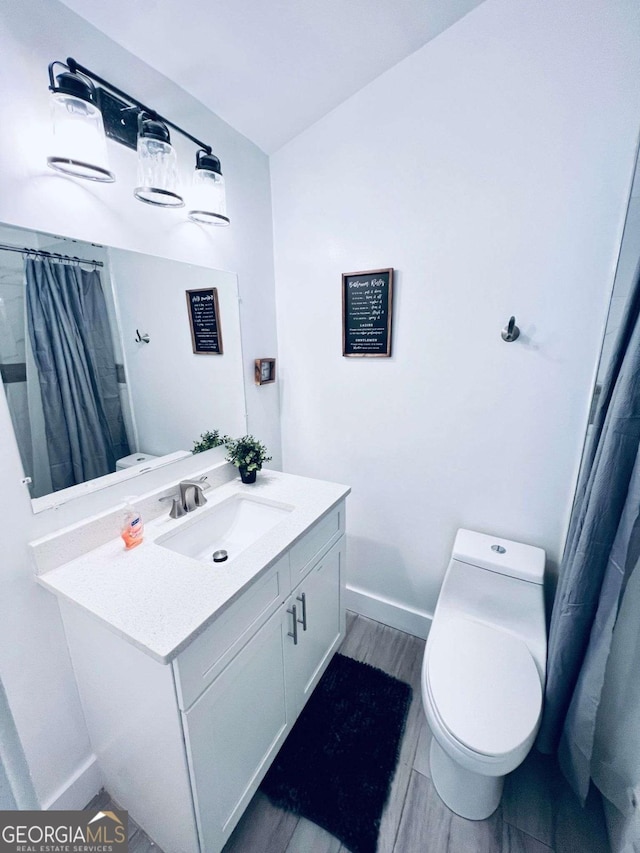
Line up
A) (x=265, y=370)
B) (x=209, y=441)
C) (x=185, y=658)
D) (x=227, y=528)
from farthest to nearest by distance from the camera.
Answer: (x=265, y=370)
(x=209, y=441)
(x=227, y=528)
(x=185, y=658)

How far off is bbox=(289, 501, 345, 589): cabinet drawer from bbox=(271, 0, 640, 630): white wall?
36 cm

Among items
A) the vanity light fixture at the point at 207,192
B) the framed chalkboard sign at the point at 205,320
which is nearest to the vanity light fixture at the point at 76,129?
the vanity light fixture at the point at 207,192

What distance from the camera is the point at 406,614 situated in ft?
6.20

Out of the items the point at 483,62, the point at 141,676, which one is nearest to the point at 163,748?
the point at 141,676

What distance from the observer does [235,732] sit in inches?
41.1

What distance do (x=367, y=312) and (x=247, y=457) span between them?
0.87 metres

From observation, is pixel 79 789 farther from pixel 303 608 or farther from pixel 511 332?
pixel 511 332

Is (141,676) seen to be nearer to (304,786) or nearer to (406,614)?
(304,786)

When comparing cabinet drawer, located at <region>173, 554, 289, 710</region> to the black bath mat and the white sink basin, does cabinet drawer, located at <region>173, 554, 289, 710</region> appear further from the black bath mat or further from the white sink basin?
the black bath mat

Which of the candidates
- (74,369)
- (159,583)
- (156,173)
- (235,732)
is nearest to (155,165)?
(156,173)

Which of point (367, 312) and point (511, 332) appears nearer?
point (511, 332)

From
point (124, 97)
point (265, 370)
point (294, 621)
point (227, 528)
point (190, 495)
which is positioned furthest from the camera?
point (265, 370)

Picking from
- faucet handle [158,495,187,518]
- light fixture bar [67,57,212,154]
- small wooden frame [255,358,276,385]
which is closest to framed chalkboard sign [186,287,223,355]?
small wooden frame [255,358,276,385]

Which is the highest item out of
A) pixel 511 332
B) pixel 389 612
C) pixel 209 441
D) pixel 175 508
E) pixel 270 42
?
pixel 270 42
